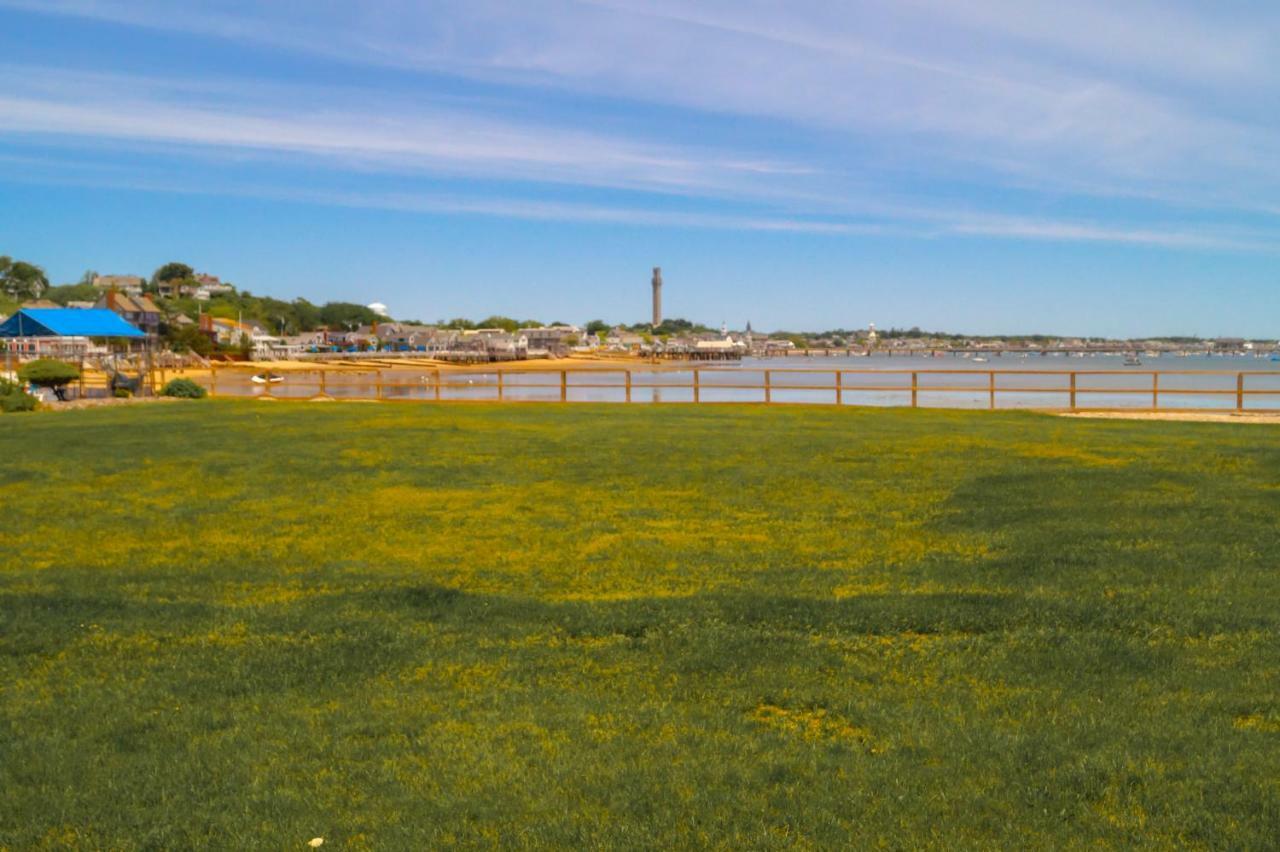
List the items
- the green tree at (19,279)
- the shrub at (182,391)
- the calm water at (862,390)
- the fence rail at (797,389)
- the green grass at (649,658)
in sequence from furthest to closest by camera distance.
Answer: the green tree at (19,279) < the shrub at (182,391) < the calm water at (862,390) < the fence rail at (797,389) < the green grass at (649,658)

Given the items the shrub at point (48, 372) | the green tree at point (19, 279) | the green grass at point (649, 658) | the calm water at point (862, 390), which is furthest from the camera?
the green tree at point (19, 279)

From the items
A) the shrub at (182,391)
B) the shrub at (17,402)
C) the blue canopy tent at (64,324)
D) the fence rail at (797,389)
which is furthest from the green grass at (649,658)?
the blue canopy tent at (64,324)

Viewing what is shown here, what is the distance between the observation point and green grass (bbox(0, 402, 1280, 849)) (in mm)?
4672

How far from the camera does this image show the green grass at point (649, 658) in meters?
4.67

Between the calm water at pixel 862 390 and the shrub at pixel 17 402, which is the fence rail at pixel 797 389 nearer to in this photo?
the calm water at pixel 862 390

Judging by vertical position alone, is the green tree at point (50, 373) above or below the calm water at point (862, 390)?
above

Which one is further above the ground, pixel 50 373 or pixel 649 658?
pixel 50 373

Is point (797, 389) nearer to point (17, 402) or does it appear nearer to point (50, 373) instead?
point (17, 402)

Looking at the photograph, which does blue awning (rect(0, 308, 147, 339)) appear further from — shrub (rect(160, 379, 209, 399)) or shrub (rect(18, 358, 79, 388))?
shrub (rect(160, 379, 209, 399))

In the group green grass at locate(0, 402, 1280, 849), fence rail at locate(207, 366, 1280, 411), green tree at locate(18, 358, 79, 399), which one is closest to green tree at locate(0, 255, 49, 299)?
fence rail at locate(207, 366, 1280, 411)

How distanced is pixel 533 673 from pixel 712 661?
1096 millimetres

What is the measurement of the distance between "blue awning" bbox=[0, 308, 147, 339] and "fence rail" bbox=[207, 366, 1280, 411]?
4216mm

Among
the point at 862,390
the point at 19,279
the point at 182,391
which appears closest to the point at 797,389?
the point at 862,390

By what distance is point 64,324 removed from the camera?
A: 38.2m
